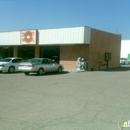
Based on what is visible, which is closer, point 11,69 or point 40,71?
point 40,71

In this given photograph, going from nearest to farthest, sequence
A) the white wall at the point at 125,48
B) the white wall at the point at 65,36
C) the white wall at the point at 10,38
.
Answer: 1. the white wall at the point at 65,36
2. the white wall at the point at 10,38
3. the white wall at the point at 125,48

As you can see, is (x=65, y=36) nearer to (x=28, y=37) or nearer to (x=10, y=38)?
(x=28, y=37)

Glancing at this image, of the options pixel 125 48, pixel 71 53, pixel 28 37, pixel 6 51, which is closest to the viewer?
pixel 71 53

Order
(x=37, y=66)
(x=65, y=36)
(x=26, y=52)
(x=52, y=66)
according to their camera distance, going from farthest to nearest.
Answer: (x=26, y=52)
(x=65, y=36)
(x=52, y=66)
(x=37, y=66)

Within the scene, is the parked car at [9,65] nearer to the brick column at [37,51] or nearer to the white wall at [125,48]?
the brick column at [37,51]

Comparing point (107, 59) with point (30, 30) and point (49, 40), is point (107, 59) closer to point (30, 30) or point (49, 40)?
point (49, 40)

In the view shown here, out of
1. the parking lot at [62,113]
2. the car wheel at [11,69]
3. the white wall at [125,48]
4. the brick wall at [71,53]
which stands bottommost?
the parking lot at [62,113]

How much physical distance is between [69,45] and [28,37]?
552 centimetres

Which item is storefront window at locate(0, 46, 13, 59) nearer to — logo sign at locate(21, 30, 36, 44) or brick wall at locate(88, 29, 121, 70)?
logo sign at locate(21, 30, 36, 44)

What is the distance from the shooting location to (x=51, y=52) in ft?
91.7

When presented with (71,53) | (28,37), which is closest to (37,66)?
(71,53)

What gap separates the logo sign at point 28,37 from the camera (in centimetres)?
2630

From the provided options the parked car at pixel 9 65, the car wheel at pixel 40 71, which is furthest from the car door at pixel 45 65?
the parked car at pixel 9 65

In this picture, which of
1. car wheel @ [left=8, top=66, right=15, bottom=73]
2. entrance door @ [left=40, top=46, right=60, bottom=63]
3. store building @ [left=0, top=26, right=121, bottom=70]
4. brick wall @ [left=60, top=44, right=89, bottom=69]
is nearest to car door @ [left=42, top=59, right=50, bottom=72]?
car wheel @ [left=8, top=66, right=15, bottom=73]
